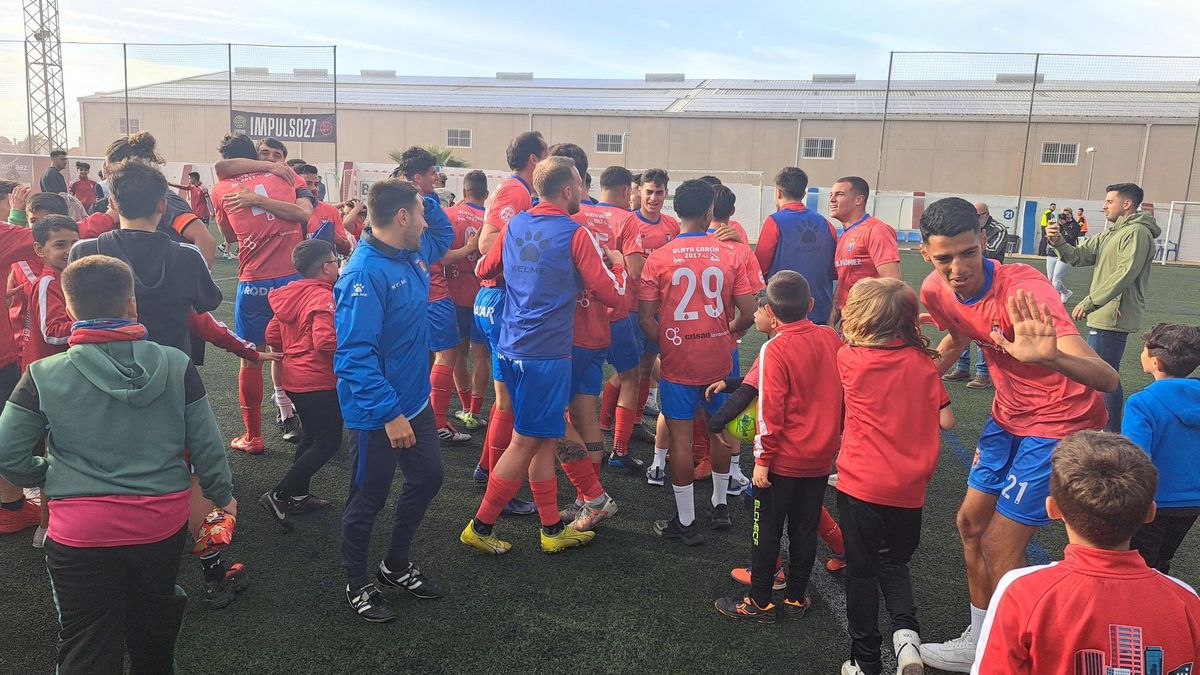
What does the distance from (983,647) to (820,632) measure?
1595 millimetres

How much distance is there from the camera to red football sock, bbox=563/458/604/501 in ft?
13.5

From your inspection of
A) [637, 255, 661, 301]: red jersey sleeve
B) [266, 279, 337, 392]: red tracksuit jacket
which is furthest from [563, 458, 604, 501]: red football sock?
[266, 279, 337, 392]: red tracksuit jacket

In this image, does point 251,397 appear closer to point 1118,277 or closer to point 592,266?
point 592,266

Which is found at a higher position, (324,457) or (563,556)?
(324,457)

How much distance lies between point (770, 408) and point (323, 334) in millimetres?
2698

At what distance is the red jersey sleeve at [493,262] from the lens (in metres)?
4.22

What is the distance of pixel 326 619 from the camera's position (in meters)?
3.30

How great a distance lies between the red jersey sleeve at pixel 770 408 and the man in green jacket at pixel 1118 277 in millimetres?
3664

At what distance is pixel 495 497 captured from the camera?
388 cm

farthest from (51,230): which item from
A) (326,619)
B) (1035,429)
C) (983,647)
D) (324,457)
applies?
(1035,429)

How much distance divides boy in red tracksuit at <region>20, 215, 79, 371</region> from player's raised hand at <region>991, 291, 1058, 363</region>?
4.32 metres

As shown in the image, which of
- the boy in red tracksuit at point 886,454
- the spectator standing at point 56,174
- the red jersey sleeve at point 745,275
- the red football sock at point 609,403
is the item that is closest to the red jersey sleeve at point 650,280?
the red jersey sleeve at point 745,275

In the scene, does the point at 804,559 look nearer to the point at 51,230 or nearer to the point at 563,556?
the point at 563,556

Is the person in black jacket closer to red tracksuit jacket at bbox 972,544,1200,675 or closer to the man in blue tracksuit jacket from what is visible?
the man in blue tracksuit jacket
